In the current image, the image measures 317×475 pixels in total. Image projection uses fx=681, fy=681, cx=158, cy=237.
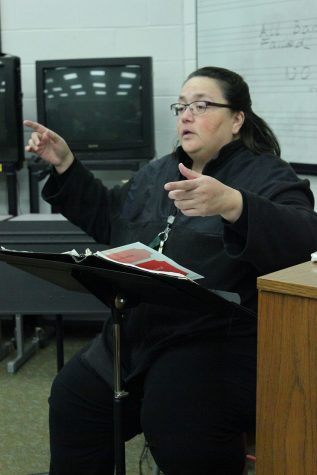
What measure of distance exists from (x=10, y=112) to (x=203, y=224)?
1.75m

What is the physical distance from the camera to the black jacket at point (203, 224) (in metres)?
1.46

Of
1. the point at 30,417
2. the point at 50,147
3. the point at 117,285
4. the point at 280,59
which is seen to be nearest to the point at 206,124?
the point at 50,147

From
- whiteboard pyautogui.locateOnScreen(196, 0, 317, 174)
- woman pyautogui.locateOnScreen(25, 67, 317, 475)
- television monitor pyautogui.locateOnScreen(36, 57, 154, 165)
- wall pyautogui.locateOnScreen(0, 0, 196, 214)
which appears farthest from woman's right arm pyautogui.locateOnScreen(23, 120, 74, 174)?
wall pyautogui.locateOnScreen(0, 0, 196, 214)

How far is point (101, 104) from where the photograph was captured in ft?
10.3

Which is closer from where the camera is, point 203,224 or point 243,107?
point 203,224

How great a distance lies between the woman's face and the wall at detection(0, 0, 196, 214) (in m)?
1.57

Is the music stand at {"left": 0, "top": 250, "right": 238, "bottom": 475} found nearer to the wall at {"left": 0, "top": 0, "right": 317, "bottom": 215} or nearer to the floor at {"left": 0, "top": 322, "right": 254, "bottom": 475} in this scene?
the floor at {"left": 0, "top": 322, "right": 254, "bottom": 475}

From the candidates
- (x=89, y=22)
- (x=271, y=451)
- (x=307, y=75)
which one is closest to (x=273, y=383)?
(x=271, y=451)

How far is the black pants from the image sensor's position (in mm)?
1500

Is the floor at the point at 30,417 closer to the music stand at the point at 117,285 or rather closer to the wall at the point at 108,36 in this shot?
the music stand at the point at 117,285

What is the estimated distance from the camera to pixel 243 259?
1.45 metres

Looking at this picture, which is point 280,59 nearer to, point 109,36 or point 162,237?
point 109,36

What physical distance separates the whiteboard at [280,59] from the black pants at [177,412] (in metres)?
1.33

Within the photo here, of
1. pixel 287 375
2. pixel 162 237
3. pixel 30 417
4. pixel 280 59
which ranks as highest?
pixel 280 59
